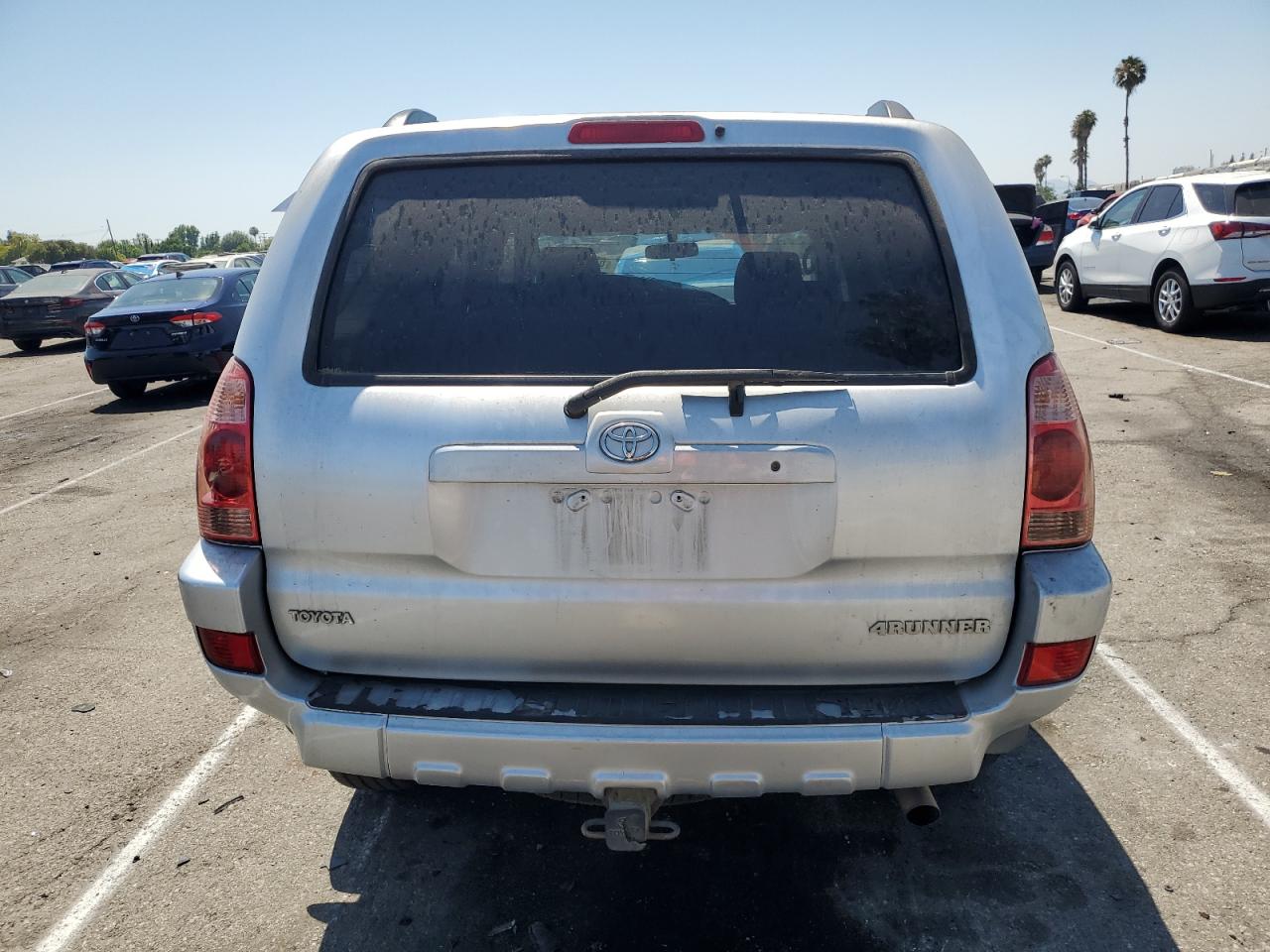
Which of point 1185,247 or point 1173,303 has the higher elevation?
point 1185,247

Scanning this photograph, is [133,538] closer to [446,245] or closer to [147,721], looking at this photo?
[147,721]

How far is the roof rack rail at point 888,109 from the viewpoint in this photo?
9.41 feet

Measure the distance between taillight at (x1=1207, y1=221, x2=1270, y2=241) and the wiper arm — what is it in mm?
11894

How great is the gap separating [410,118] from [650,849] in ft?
7.53

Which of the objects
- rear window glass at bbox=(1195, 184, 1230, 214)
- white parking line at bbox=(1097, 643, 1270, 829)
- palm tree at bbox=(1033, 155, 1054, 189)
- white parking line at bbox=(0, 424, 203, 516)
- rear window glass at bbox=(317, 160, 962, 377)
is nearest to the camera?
rear window glass at bbox=(317, 160, 962, 377)

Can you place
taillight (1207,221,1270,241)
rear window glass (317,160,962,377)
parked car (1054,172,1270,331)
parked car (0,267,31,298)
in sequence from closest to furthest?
rear window glass (317,160,962,377), taillight (1207,221,1270,241), parked car (1054,172,1270,331), parked car (0,267,31,298)

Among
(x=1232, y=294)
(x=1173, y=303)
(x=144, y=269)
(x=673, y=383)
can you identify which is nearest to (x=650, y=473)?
(x=673, y=383)

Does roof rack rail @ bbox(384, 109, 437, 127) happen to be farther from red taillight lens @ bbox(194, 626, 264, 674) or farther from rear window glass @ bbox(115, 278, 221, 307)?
rear window glass @ bbox(115, 278, 221, 307)

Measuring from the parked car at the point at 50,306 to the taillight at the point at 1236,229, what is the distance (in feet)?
64.8

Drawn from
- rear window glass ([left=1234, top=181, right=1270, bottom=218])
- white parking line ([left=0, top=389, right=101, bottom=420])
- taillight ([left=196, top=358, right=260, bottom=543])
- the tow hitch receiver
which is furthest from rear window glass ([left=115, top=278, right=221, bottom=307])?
rear window glass ([left=1234, top=181, right=1270, bottom=218])

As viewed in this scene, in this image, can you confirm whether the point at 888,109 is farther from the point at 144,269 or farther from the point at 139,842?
the point at 144,269

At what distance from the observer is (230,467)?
2422 millimetres

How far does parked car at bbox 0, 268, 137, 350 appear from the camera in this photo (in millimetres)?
19781

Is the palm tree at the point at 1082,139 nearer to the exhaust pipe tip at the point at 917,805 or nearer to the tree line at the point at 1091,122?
the tree line at the point at 1091,122
